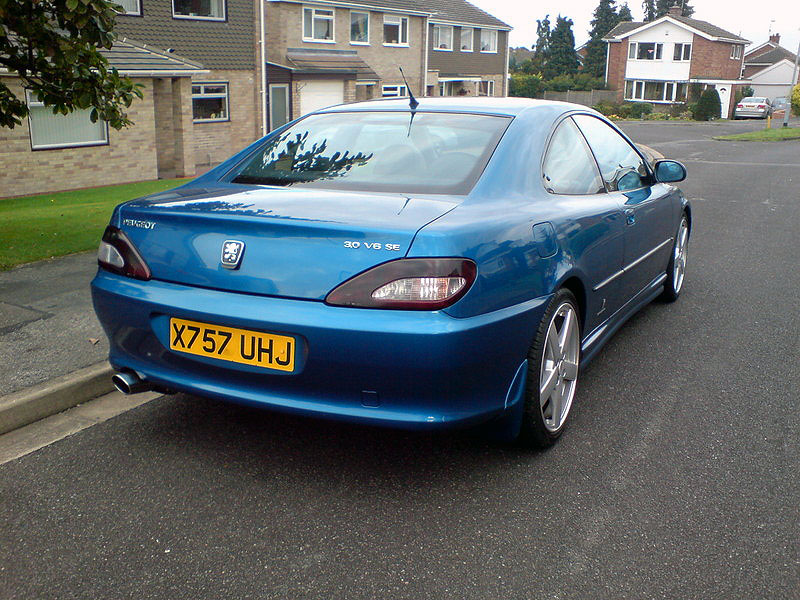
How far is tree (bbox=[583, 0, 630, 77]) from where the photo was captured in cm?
→ 7944

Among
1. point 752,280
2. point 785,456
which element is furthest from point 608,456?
point 752,280

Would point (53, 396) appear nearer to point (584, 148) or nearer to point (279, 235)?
point (279, 235)

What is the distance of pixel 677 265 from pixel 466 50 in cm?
4230

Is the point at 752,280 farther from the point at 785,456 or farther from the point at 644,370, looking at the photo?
the point at 785,456

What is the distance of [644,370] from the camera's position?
16.0 feet

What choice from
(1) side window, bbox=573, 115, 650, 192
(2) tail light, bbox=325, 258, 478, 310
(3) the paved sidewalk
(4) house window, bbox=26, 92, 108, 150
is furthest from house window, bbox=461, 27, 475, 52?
(2) tail light, bbox=325, 258, 478, 310

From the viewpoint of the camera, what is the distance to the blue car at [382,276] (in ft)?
9.82

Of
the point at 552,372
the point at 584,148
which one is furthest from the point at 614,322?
the point at 552,372

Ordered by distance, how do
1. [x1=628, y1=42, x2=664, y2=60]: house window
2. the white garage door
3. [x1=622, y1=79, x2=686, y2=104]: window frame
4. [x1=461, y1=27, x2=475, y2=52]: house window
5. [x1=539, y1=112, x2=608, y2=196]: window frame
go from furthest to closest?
[x1=628, y1=42, x2=664, y2=60]: house window < [x1=622, y1=79, x2=686, y2=104]: window frame < [x1=461, y1=27, x2=475, y2=52]: house window < the white garage door < [x1=539, y1=112, x2=608, y2=196]: window frame

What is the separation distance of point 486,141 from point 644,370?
6.12 feet

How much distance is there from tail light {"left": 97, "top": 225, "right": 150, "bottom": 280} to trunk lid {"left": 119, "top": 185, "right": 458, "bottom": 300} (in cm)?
4

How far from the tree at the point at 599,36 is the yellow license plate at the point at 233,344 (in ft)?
267

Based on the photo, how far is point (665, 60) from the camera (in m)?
66.8

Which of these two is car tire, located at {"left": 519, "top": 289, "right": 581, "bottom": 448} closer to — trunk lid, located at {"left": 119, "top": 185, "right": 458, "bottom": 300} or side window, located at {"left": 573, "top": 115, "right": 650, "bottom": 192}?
trunk lid, located at {"left": 119, "top": 185, "right": 458, "bottom": 300}
